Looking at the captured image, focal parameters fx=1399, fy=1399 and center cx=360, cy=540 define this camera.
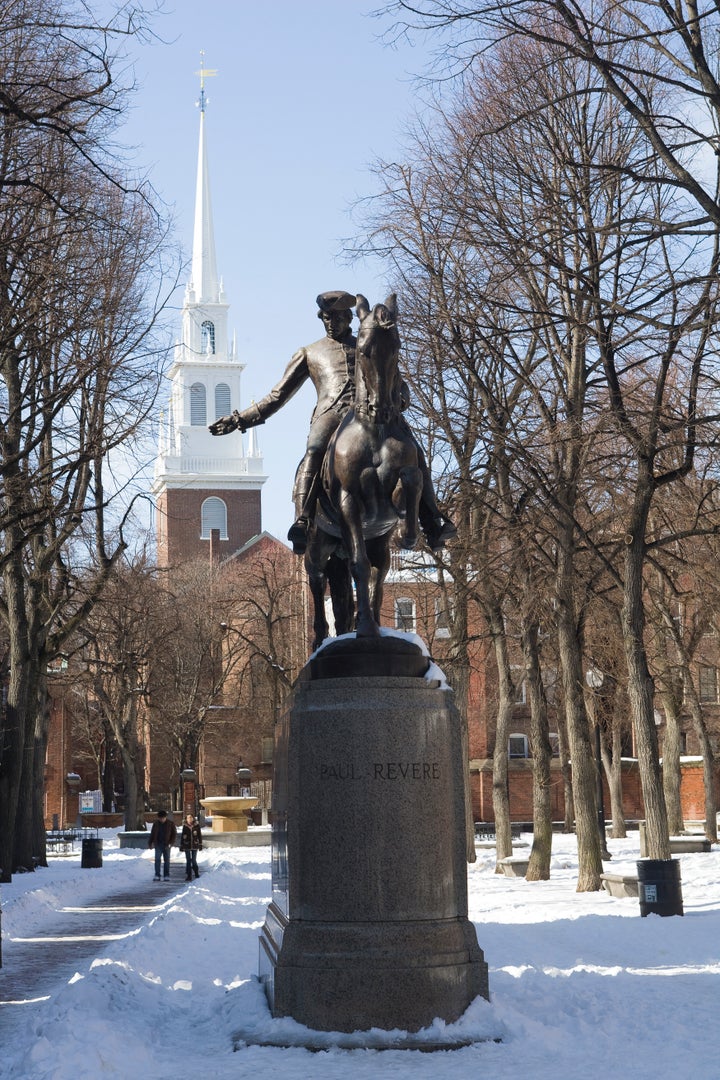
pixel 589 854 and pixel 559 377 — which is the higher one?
pixel 559 377

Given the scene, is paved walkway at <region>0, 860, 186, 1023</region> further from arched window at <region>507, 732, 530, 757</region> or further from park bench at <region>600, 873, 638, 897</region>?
arched window at <region>507, 732, 530, 757</region>

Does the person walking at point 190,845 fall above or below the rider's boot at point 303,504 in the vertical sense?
below

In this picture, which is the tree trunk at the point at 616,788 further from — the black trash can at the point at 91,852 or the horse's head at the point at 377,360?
the horse's head at the point at 377,360

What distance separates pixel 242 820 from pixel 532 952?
37.5 meters

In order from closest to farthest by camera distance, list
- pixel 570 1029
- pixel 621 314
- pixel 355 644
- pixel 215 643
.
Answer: pixel 570 1029 → pixel 355 644 → pixel 621 314 → pixel 215 643

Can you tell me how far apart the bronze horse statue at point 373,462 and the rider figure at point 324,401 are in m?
0.35

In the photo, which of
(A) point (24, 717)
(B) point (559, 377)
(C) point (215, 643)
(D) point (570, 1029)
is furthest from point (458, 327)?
(C) point (215, 643)

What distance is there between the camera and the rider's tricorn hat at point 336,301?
12.3m

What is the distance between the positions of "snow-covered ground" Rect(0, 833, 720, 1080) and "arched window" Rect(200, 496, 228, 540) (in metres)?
77.4

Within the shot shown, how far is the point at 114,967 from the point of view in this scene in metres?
13.3

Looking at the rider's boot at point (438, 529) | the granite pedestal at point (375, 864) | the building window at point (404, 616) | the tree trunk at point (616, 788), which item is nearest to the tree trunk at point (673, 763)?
the tree trunk at point (616, 788)

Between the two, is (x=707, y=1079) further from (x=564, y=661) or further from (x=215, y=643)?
(x=215, y=643)

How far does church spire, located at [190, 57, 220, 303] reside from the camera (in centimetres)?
10006

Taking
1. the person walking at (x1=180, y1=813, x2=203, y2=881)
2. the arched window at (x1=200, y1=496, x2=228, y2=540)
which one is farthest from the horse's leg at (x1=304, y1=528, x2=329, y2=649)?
the arched window at (x1=200, y1=496, x2=228, y2=540)
